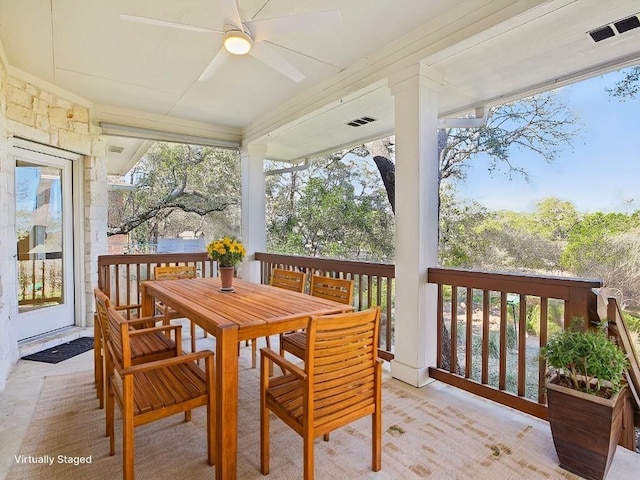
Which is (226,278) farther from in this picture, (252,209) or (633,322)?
(633,322)

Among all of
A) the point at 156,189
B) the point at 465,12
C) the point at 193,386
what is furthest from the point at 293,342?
the point at 156,189

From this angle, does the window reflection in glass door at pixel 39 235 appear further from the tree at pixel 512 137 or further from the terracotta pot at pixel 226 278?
the tree at pixel 512 137

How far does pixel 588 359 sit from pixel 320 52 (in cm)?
289

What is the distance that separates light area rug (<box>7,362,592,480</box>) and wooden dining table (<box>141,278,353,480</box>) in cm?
29

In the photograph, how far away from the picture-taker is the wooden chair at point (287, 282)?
3094 millimetres

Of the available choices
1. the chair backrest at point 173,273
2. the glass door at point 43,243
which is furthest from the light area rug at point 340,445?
the glass door at point 43,243

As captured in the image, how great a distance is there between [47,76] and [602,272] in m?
6.54

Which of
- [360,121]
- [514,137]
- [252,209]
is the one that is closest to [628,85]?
[514,137]

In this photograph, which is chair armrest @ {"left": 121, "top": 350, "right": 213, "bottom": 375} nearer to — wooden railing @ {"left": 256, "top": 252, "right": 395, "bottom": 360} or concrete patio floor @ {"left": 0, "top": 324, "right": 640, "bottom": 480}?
concrete patio floor @ {"left": 0, "top": 324, "right": 640, "bottom": 480}

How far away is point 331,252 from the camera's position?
7934 millimetres

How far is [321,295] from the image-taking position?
2865 mm

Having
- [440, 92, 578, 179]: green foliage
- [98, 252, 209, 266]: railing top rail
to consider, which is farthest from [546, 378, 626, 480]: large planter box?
[98, 252, 209, 266]: railing top rail

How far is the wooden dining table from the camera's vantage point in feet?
5.21

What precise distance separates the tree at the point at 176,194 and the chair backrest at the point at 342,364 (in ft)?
26.5
